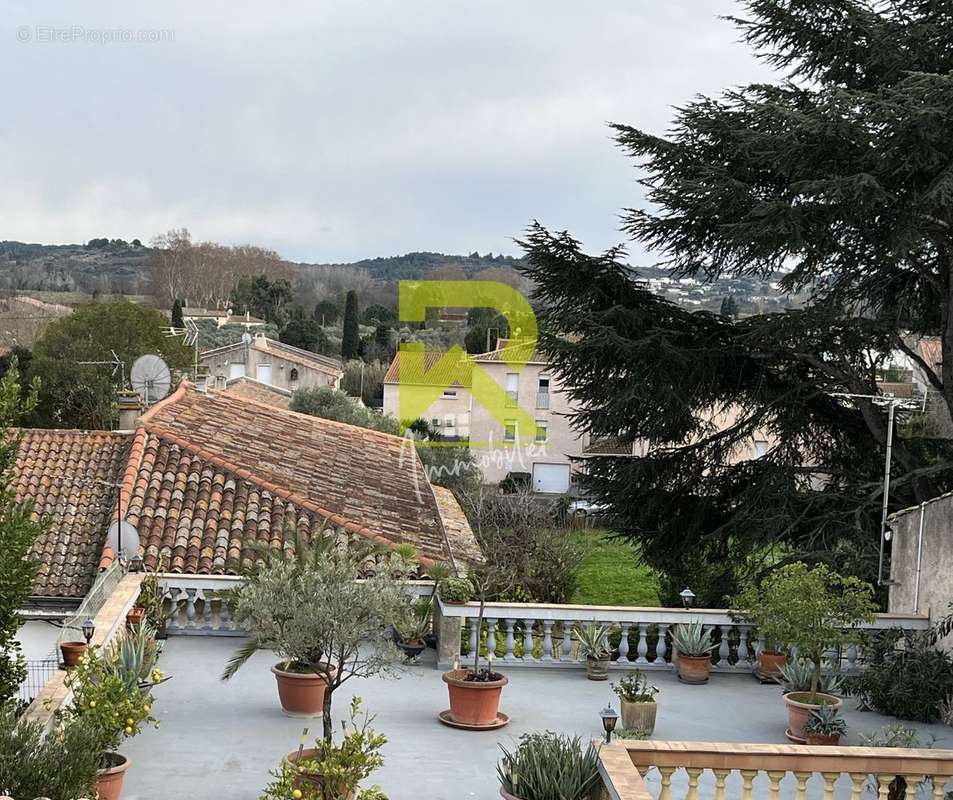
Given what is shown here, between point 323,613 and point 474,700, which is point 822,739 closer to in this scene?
point 474,700

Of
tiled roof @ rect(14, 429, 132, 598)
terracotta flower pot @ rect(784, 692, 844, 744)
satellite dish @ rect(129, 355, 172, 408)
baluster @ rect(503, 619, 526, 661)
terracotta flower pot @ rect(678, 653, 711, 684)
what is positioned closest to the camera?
terracotta flower pot @ rect(784, 692, 844, 744)

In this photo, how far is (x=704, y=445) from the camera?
19516 mm

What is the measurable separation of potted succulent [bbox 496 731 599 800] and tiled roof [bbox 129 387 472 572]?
21.2ft

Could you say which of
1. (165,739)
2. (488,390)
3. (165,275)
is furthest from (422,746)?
(165,275)

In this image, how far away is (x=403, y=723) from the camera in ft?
30.1

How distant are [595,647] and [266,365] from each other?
52.6 metres

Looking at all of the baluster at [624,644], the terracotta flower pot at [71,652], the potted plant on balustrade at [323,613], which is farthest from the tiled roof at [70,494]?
the potted plant on balustrade at [323,613]

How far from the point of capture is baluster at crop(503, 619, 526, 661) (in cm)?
1095

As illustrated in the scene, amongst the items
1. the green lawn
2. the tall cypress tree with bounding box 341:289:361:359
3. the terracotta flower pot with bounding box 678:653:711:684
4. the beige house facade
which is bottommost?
the green lawn

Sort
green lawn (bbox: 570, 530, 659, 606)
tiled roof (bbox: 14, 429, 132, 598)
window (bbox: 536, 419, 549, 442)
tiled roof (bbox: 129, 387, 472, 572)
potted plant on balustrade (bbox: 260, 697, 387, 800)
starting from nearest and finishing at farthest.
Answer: potted plant on balustrade (bbox: 260, 697, 387, 800) → tiled roof (bbox: 129, 387, 472, 572) → tiled roof (bbox: 14, 429, 132, 598) → green lawn (bbox: 570, 530, 659, 606) → window (bbox: 536, 419, 549, 442)

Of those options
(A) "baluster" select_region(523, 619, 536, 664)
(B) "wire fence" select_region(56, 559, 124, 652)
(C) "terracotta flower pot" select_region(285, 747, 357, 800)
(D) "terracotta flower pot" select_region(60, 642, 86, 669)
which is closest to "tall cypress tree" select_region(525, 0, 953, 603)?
(A) "baluster" select_region(523, 619, 536, 664)

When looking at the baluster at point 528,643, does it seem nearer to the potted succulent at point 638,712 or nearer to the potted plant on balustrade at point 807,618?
the potted succulent at point 638,712

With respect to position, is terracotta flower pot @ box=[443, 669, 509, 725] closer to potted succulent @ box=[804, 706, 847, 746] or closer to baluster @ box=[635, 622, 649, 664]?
baluster @ box=[635, 622, 649, 664]

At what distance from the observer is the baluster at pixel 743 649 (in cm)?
1122
